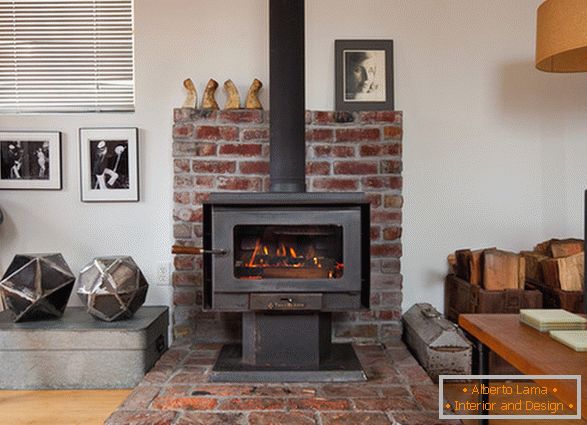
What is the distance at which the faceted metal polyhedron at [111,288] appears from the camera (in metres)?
2.14

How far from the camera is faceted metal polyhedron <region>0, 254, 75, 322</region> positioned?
2123mm

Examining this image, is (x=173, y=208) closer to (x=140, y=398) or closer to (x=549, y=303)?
(x=140, y=398)

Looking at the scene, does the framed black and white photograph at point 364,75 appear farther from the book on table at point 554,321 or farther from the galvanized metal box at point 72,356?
the galvanized metal box at point 72,356

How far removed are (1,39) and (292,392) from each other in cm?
233

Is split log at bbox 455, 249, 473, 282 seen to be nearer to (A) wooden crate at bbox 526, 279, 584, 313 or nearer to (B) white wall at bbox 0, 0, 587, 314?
(B) white wall at bbox 0, 0, 587, 314

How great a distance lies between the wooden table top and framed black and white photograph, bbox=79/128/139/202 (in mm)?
1745

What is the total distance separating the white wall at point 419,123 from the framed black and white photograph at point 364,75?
5cm

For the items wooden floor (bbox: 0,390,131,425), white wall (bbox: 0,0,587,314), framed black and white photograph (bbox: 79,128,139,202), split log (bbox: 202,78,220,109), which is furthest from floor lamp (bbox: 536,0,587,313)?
wooden floor (bbox: 0,390,131,425)

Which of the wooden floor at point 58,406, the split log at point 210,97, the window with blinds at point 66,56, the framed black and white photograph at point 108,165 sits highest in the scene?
the window with blinds at point 66,56

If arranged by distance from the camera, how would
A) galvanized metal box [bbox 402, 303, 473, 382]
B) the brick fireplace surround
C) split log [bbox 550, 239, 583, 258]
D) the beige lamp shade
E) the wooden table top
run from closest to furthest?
the wooden table top
the beige lamp shade
galvanized metal box [bbox 402, 303, 473, 382]
split log [bbox 550, 239, 583, 258]
the brick fireplace surround

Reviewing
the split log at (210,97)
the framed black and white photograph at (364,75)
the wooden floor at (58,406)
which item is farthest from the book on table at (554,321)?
the split log at (210,97)

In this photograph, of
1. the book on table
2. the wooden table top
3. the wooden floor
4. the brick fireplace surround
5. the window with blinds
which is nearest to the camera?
the wooden table top

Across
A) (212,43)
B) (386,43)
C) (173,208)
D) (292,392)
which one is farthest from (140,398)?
(386,43)

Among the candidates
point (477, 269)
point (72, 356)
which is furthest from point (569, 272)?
point (72, 356)
